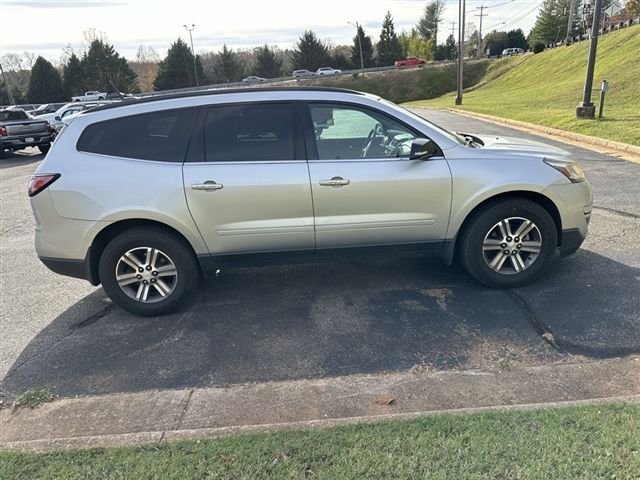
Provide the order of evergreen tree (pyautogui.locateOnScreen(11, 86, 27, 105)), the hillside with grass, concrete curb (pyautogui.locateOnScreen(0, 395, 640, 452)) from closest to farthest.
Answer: concrete curb (pyautogui.locateOnScreen(0, 395, 640, 452)), the hillside with grass, evergreen tree (pyautogui.locateOnScreen(11, 86, 27, 105))

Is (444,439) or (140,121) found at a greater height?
(140,121)

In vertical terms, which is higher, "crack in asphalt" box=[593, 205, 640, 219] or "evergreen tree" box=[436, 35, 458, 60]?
"evergreen tree" box=[436, 35, 458, 60]

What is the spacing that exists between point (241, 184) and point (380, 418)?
2.01 metres

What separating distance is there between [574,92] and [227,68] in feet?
212

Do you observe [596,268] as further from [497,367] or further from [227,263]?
[227,263]


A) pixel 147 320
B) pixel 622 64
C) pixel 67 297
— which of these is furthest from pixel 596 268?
pixel 622 64

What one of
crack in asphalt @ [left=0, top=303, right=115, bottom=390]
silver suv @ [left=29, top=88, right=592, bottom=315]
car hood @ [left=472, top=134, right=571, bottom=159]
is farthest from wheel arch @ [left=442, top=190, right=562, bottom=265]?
crack in asphalt @ [left=0, top=303, right=115, bottom=390]

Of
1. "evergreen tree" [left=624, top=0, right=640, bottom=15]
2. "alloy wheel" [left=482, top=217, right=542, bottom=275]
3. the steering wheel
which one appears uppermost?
"evergreen tree" [left=624, top=0, right=640, bottom=15]

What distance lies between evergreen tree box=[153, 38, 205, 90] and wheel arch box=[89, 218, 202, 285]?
240 ft

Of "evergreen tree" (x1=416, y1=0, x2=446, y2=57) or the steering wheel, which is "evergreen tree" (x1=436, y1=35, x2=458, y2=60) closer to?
"evergreen tree" (x1=416, y1=0, x2=446, y2=57)

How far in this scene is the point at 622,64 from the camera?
2422 cm

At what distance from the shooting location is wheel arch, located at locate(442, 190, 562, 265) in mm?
3982

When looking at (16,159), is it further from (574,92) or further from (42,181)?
(574,92)

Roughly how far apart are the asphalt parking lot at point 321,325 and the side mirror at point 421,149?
1189 millimetres
